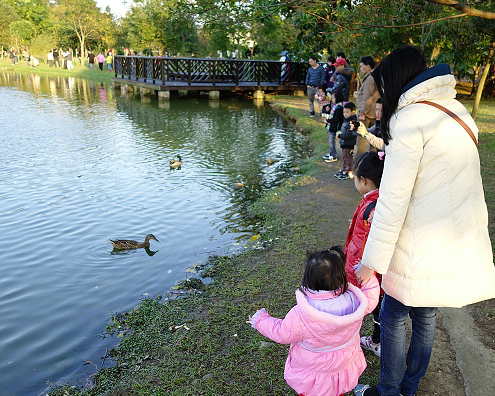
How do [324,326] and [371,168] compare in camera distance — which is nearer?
[324,326]

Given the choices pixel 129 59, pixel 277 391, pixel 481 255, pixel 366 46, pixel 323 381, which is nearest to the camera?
pixel 481 255

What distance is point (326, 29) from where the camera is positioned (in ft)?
19.1

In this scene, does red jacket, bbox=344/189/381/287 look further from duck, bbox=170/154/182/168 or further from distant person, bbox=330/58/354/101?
duck, bbox=170/154/182/168

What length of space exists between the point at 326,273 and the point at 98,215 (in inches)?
209

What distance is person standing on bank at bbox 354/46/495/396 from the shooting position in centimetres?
198

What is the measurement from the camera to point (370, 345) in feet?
9.99

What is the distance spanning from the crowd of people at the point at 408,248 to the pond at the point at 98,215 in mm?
1973

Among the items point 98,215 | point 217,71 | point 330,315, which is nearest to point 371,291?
point 330,315

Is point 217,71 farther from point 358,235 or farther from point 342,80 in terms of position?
point 358,235

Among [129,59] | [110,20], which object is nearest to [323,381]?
[129,59]

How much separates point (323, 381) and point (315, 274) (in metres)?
0.57

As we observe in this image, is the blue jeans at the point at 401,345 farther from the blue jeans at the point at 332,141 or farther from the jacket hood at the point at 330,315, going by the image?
the blue jeans at the point at 332,141

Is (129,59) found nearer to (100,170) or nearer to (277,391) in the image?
(100,170)

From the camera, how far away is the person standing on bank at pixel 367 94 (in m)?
6.44
